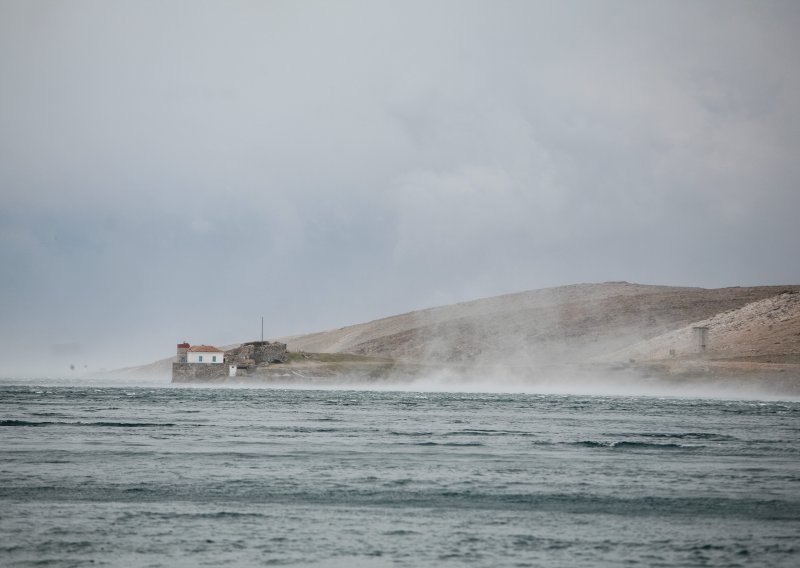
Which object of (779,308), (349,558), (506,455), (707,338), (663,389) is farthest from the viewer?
(779,308)

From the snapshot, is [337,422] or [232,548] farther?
[337,422]

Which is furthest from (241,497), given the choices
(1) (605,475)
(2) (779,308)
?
(2) (779,308)

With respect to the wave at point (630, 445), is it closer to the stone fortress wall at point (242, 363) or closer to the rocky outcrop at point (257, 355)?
the stone fortress wall at point (242, 363)

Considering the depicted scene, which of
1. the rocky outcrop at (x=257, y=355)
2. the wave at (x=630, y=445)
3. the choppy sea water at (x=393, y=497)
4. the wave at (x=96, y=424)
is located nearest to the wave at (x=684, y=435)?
Answer: the choppy sea water at (x=393, y=497)

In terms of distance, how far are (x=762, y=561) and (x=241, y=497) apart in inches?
527

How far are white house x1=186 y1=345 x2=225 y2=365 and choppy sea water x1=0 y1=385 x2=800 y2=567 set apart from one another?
106 meters

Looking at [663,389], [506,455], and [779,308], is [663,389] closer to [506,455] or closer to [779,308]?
[779,308]

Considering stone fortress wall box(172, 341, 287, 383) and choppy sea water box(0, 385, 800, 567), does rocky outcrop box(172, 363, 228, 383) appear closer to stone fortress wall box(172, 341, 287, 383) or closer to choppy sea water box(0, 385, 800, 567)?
stone fortress wall box(172, 341, 287, 383)

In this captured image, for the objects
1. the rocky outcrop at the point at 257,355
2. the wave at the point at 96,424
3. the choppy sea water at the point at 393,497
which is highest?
the rocky outcrop at the point at 257,355

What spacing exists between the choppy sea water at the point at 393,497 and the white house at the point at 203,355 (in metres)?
106

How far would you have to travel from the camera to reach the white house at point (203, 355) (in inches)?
6186

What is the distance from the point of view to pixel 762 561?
65.2 feet

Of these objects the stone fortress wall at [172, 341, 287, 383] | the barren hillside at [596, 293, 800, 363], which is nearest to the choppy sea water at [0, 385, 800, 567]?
the barren hillside at [596, 293, 800, 363]

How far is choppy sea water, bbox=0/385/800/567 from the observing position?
20.4 meters
